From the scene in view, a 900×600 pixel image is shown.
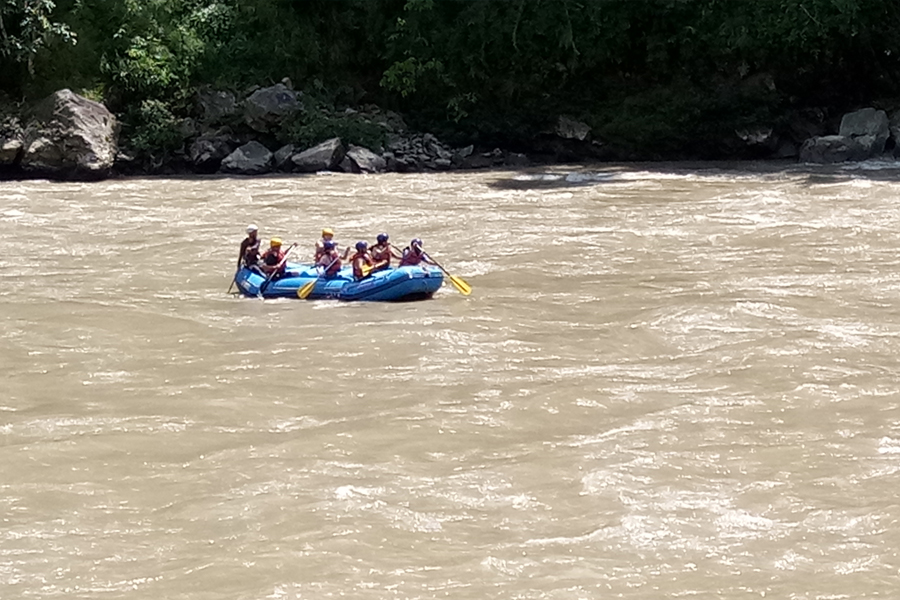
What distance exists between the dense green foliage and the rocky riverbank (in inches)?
14.7

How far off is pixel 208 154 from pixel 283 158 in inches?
52.2

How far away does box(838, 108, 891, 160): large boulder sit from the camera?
1886 cm

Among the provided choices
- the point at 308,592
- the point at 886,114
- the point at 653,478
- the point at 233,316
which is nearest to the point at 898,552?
the point at 653,478

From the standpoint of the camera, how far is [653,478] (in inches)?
228

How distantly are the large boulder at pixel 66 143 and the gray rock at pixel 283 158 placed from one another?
2.76 metres

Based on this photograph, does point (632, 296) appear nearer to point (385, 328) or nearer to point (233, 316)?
point (385, 328)

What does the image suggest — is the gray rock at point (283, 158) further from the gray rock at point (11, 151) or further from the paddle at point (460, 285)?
the paddle at point (460, 285)

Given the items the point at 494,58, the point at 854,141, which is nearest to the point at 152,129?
the point at 494,58

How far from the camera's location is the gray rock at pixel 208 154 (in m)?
19.9

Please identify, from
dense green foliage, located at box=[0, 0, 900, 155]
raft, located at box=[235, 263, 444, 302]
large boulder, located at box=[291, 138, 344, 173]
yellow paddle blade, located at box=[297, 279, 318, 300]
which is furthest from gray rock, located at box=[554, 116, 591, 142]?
yellow paddle blade, located at box=[297, 279, 318, 300]

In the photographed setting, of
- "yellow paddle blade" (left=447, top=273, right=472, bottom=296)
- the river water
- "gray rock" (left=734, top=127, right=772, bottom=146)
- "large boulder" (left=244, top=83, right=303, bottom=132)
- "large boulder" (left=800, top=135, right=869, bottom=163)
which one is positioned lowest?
the river water

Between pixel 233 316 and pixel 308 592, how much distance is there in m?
5.20

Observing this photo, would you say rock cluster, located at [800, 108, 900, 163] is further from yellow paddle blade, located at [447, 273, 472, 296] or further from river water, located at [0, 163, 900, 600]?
yellow paddle blade, located at [447, 273, 472, 296]

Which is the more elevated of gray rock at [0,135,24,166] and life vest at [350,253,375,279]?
gray rock at [0,135,24,166]
